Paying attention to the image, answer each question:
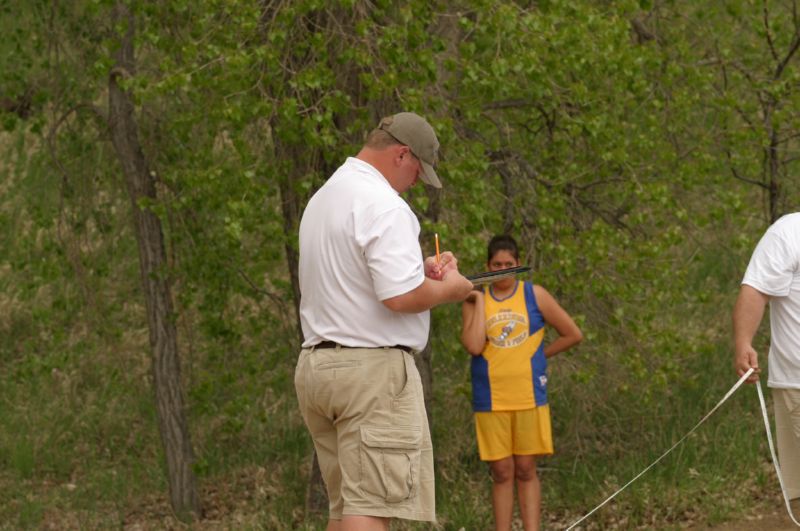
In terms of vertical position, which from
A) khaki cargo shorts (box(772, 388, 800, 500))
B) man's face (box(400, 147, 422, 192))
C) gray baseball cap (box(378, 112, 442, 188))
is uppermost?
gray baseball cap (box(378, 112, 442, 188))

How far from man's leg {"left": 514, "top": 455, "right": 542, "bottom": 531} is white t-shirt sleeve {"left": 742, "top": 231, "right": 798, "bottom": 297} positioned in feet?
4.97

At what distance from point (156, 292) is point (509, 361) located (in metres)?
2.92

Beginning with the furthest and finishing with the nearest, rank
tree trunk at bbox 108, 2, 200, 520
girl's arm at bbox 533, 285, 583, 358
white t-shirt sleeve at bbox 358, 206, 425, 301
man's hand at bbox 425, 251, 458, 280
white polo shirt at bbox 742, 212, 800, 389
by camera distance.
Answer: tree trunk at bbox 108, 2, 200, 520 → girl's arm at bbox 533, 285, 583, 358 → white polo shirt at bbox 742, 212, 800, 389 → man's hand at bbox 425, 251, 458, 280 → white t-shirt sleeve at bbox 358, 206, 425, 301

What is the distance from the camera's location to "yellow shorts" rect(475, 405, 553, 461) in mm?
5914

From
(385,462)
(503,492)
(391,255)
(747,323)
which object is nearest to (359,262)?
(391,255)

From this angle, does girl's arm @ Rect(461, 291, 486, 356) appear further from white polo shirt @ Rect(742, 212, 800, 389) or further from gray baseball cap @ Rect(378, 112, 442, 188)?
gray baseball cap @ Rect(378, 112, 442, 188)

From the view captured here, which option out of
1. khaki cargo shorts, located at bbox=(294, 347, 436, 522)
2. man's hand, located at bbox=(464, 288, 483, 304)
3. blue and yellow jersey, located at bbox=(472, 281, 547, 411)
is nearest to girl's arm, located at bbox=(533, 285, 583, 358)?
blue and yellow jersey, located at bbox=(472, 281, 547, 411)

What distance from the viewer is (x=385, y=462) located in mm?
4121

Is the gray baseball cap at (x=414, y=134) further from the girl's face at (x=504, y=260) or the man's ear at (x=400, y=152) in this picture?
the girl's face at (x=504, y=260)

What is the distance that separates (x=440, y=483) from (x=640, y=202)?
2.00 m

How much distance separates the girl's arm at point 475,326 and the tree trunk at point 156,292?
8.02 feet

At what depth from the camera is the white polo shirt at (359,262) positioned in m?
4.01

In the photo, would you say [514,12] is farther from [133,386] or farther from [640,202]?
[133,386]

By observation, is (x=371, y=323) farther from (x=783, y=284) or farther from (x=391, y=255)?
(x=783, y=284)
